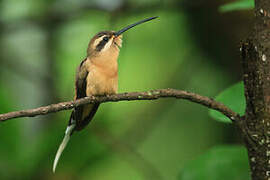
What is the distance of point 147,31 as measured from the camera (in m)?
5.20

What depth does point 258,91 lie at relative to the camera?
5.90 ft

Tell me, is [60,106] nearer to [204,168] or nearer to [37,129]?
[204,168]

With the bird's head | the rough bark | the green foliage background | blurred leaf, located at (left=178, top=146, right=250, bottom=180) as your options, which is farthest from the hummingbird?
the rough bark

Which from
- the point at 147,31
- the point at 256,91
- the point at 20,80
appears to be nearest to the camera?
the point at 256,91

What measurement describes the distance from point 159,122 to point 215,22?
1.18 m

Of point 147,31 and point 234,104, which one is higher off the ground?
point 147,31

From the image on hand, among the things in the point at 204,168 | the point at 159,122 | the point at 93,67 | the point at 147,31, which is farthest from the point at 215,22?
the point at 204,168

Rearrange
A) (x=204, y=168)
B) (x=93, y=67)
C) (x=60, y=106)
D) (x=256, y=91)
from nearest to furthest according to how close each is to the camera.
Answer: (x=256, y=91) → (x=60, y=106) → (x=204, y=168) → (x=93, y=67)

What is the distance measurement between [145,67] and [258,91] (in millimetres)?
3238

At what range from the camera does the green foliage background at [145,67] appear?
14.9 feet

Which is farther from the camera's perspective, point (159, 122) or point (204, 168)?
point (159, 122)

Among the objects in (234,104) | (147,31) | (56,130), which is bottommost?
(56,130)

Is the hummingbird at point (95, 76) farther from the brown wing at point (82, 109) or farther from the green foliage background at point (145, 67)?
the green foliage background at point (145, 67)

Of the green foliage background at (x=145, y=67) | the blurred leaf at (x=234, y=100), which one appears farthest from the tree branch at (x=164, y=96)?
the green foliage background at (x=145, y=67)
